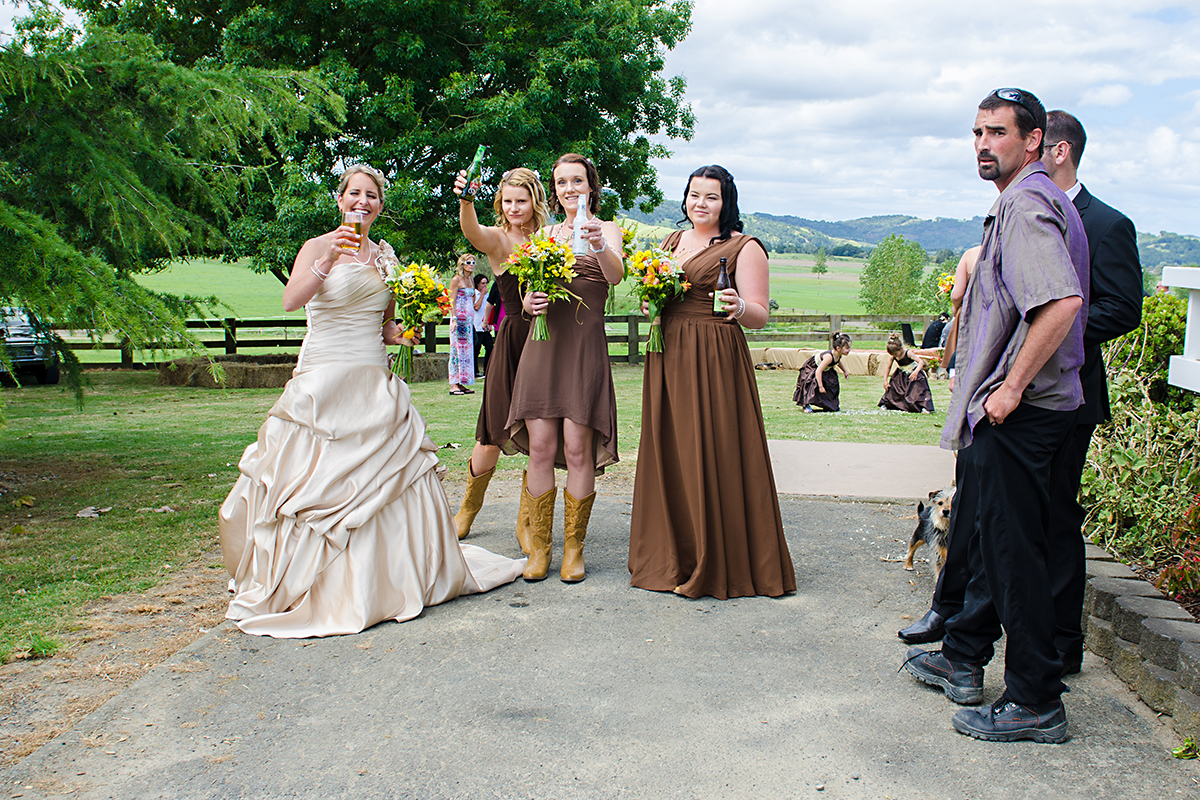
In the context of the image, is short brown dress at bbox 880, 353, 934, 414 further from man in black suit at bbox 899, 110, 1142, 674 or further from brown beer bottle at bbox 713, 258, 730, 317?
man in black suit at bbox 899, 110, 1142, 674

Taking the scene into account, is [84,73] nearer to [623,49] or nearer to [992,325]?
[992,325]

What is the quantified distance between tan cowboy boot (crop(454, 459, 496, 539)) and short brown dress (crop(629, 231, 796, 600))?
1.32 meters

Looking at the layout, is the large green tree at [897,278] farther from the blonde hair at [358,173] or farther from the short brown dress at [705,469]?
the blonde hair at [358,173]

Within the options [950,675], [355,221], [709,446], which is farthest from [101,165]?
[950,675]

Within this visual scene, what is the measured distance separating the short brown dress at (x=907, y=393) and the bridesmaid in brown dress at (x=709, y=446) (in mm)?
9476

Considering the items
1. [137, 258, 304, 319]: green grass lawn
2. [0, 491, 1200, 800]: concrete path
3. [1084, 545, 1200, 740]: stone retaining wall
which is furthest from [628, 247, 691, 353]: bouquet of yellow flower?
[137, 258, 304, 319]: green grass lawn

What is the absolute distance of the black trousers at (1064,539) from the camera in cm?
333

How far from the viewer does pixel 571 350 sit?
468 centimetres

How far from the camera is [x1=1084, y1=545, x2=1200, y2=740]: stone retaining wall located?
2996 millimetres

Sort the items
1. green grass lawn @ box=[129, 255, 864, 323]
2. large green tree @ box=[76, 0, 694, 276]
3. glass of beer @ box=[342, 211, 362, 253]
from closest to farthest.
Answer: glass of beer @ box=[342, 211, 362, 253]
large green tree @ box=[76, 0, 694, 276]
green grass lawn @ box=[129, 255, 864, 323]

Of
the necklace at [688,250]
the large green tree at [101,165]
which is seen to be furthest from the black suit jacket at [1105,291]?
the large green tree at [101,165]

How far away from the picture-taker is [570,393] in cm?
465

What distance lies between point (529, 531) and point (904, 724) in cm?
227

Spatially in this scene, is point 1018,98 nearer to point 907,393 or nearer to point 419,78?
point 907,393
